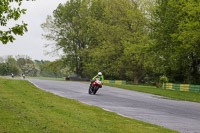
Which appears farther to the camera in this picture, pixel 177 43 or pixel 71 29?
pixel 71 29

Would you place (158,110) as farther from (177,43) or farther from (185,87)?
(177,43)

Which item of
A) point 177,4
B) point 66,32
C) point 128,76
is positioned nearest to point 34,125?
point 177,4

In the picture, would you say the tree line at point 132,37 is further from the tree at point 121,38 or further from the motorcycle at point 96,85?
the motorcycle at point 96,85

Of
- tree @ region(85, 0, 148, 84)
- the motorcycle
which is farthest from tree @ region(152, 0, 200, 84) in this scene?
the motorcycle

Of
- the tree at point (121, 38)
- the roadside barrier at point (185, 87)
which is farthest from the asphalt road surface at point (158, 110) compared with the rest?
the tree at point (121, 38)

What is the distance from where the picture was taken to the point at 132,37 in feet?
173

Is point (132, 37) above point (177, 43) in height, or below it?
above

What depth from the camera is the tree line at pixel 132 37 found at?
3744cm

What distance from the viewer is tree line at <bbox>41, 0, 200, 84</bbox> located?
37.4m

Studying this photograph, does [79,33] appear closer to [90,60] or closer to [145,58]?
[90,60]

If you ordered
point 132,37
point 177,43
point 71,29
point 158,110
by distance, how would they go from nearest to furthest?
point 158,110 < point 177,43 < point 132,37 < point 71,29

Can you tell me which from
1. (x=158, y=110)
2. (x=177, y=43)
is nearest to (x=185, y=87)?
(x=177, y=43)

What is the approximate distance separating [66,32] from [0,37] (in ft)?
200

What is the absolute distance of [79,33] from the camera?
67000 millimetres
